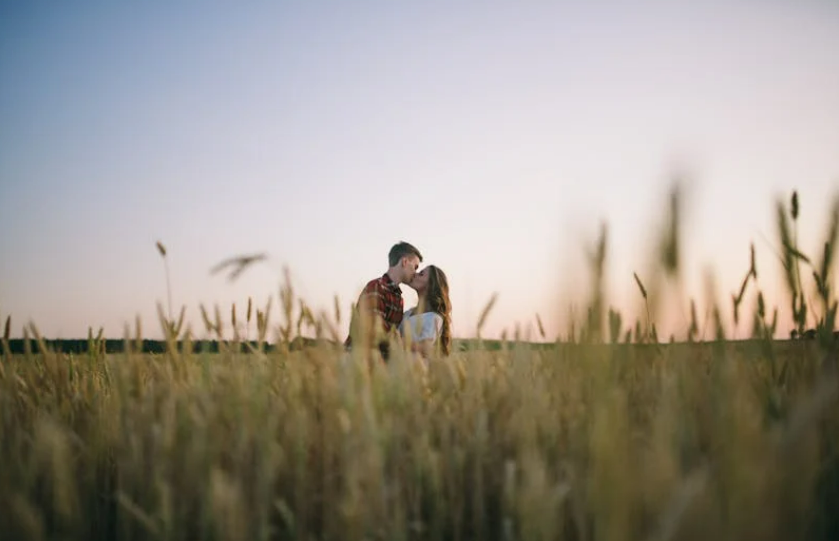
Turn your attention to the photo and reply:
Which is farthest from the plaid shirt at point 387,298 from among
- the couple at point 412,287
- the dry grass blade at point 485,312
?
the dry grass blade at point 485,312

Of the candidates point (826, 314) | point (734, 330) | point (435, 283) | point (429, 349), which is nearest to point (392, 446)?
point (429, 349)

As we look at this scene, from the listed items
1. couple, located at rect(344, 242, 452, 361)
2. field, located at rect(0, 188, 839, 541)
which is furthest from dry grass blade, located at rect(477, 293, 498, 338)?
couple, located at rect(344, 242, 452, 361)

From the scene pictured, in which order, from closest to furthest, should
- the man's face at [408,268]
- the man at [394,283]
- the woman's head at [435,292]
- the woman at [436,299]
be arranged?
the woman at [436,299]
the woman's head at [435,292]
the man at [394,283]
the man's face at [408,268]

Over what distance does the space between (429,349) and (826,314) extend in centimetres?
122

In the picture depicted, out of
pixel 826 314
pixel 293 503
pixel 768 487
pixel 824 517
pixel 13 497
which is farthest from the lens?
pixel 826 314

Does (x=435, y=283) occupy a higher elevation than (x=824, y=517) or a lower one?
higher

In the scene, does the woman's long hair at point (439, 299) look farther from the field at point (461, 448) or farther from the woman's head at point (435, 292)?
the field at point (461, 448)

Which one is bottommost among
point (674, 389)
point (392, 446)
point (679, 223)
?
point (392, 446)

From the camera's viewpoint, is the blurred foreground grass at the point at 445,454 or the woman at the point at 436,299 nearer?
the blurred foreground grass at the point at 445,454

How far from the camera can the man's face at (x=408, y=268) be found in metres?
6.04

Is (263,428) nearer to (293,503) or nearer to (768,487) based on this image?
(293,503)

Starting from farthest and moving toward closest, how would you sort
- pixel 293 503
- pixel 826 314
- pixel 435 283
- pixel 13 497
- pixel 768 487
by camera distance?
pixel 435 283 < pixel 826 314 < pixel 293 503 < pixel 13 497 < pixel 768 487

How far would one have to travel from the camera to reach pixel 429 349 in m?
1.84

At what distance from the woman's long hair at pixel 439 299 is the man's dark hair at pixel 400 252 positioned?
37 centimetres
